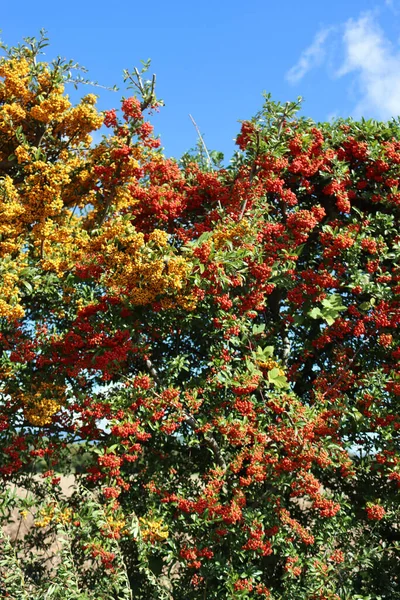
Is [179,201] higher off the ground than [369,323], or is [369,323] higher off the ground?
[179,201]

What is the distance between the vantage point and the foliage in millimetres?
5810

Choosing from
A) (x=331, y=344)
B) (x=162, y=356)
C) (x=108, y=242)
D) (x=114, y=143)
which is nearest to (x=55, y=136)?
(x=114, y=143)

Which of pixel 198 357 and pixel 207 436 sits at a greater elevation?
pixel 198 357

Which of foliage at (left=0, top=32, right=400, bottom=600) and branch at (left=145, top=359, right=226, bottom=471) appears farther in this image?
branch at (left=145, top=359, right=226, bottom=471)

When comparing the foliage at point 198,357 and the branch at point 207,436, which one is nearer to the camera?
the foliage at point 198,357

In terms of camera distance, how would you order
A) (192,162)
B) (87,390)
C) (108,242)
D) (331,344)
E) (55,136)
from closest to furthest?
(108,242)
(87,390)
(331,344)
(55,136)
(192,162)

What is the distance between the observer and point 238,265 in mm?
5902

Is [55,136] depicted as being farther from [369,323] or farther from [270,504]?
[270,504]

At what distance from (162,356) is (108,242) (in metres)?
2.04

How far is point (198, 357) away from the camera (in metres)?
7.48

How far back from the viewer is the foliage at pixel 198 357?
5.81 m

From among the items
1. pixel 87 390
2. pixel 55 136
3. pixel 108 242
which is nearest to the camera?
pixel 108 242

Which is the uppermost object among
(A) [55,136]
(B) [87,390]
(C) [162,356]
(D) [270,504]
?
(A) [55,136]

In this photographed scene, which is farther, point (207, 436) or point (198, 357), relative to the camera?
point (198, 357)
